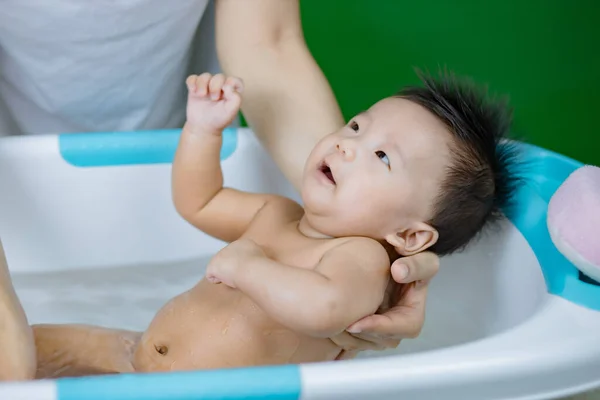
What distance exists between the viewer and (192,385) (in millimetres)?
588

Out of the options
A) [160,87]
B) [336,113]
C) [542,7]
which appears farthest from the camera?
[542,7]

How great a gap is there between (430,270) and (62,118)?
0.62 metres

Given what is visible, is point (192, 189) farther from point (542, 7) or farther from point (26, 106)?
point (542, 7)

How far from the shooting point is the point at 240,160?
1.08m

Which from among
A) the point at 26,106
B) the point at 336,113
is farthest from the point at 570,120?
the point at 26,106

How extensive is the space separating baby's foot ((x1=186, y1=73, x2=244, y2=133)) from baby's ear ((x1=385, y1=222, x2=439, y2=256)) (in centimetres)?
23

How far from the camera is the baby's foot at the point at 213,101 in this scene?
887mm

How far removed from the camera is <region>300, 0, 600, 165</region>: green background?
168cm

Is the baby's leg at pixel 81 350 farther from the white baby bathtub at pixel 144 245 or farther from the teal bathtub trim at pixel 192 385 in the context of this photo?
the teal bathtub trim at pixel 192 385

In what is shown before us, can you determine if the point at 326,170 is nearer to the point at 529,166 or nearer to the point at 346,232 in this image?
the point at 346,232

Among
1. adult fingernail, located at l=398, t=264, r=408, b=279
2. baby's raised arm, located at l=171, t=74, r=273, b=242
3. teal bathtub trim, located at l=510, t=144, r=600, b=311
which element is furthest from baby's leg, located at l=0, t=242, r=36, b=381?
teal bathtub trim, located at l=510, t=144, r=600, b=311

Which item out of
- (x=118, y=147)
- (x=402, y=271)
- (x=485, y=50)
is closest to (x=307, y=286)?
(x=402, y=271)

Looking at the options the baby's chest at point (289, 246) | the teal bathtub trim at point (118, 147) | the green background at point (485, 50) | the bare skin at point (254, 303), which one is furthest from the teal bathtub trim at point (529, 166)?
the green background at point (485, 50)

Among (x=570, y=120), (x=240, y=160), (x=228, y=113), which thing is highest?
(x=228, y=113)
